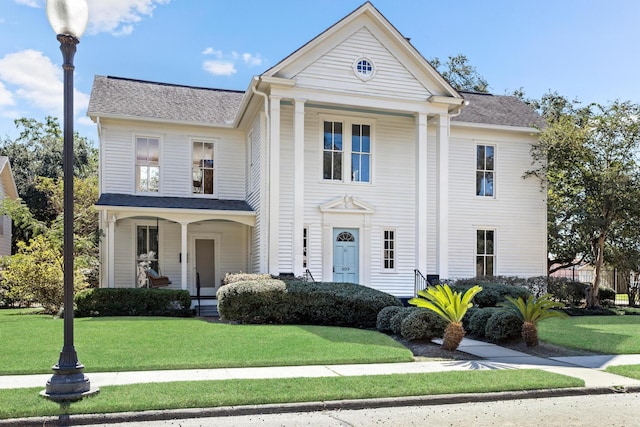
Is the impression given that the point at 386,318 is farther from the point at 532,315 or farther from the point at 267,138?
the point at 267,138

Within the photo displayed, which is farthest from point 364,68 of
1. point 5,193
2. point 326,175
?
point 5,193

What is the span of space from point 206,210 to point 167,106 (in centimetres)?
479

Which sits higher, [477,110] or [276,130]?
[477,110]

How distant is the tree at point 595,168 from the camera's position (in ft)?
65.3

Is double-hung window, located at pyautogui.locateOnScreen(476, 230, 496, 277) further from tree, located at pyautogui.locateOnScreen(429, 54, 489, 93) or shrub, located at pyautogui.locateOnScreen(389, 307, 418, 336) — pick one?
tree, located at pyautogui.locateOnScreen(429, 54, 489, 93)

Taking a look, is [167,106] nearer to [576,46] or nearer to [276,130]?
[276,130]

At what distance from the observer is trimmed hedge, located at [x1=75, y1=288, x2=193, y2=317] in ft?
50.1

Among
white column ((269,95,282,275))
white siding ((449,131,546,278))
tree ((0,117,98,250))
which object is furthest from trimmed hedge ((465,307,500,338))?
tree ((0,117,98,250))

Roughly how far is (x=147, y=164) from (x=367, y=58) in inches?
329

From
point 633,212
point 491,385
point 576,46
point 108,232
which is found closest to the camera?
point 491,385

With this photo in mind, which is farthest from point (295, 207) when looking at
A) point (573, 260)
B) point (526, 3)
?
point (573, 260)

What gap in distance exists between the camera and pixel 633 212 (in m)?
20.0

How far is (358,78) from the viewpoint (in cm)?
1759

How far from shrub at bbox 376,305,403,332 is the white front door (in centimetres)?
544
